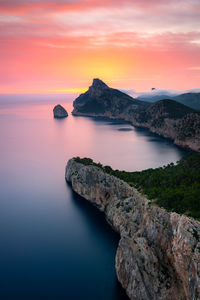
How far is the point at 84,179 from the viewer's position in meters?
73.4

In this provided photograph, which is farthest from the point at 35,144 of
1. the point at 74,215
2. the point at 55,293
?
the point at 55,293

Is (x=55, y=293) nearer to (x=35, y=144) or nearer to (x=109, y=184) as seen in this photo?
(x=109, y=184)

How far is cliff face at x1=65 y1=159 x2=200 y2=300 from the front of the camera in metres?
31.0

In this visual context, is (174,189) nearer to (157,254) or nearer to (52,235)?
(157,254)

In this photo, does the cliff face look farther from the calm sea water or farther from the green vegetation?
the calm sea water

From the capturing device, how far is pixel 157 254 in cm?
3828

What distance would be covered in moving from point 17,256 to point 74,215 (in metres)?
19.7

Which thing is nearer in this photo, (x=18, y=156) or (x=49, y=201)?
(x=49, y=201)

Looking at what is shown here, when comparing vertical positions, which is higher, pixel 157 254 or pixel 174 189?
pixel 174 189

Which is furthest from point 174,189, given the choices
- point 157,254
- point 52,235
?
point 52,235

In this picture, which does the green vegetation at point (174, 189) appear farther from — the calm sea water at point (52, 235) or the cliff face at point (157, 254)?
the calm sea water at point (52, 235)

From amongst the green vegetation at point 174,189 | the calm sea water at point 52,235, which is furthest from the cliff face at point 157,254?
the calm sea water at point 52,235

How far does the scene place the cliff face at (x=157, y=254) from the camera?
30975 mm

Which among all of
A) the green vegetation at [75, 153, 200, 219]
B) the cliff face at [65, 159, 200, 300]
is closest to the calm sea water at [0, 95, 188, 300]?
the cliff face at [65, 159, 200, 300]
